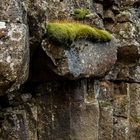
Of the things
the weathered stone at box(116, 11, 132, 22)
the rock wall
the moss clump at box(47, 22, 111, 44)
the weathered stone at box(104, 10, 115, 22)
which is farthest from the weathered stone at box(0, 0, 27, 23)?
the weathered stone at box(116, 11, 132, 22)

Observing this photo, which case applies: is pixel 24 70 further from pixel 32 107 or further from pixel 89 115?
pixel 89 115

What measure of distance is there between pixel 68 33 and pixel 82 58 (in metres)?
0.88

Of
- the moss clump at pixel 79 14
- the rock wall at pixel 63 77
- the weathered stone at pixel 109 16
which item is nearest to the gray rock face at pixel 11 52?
the rock wall at pixel 63 77

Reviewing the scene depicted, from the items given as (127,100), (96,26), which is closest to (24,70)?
(96,26)

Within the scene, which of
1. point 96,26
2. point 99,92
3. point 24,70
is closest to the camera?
point 24,70

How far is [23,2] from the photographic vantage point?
8039 millimetres

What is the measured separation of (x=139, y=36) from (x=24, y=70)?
739 centimetres

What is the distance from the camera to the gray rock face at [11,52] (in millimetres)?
7250

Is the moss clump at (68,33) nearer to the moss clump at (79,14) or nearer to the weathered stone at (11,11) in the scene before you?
the moss clump at (79,14)

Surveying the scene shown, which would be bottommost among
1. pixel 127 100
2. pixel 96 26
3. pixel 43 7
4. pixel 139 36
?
pixel 127 100

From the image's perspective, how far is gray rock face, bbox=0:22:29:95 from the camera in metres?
7.25

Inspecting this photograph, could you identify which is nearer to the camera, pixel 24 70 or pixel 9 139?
pixel 24 70

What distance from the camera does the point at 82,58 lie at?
999 centimetres

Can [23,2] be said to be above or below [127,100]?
above
